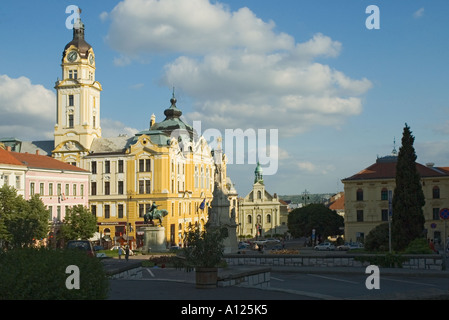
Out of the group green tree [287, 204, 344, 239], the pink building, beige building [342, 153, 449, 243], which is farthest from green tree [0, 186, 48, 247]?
green tree [287, 204, 344, 239]

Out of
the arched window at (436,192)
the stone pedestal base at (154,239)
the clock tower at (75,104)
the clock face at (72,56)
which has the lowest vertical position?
the stone pedestal base at (154,239)

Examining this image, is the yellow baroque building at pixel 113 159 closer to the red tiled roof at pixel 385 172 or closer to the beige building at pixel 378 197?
the beige building at pixel 378 197

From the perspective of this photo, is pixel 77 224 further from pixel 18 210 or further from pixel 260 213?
pixel 260 213

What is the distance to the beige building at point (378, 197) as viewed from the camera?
72.9 metres

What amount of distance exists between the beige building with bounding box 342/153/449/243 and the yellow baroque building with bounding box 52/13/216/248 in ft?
82.1

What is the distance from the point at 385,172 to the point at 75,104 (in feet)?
152

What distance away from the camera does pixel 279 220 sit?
512 feet

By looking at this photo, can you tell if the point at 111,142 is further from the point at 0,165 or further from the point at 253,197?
the point at 253,197

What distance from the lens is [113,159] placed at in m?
86.3

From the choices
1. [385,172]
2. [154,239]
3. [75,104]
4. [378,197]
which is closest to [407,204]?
[154,239]

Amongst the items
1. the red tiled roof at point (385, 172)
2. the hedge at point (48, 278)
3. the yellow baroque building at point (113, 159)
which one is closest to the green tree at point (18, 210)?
the yellow baroque building at point (113, 159)

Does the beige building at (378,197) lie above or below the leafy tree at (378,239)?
above

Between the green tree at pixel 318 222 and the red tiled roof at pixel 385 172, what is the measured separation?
14.2m
